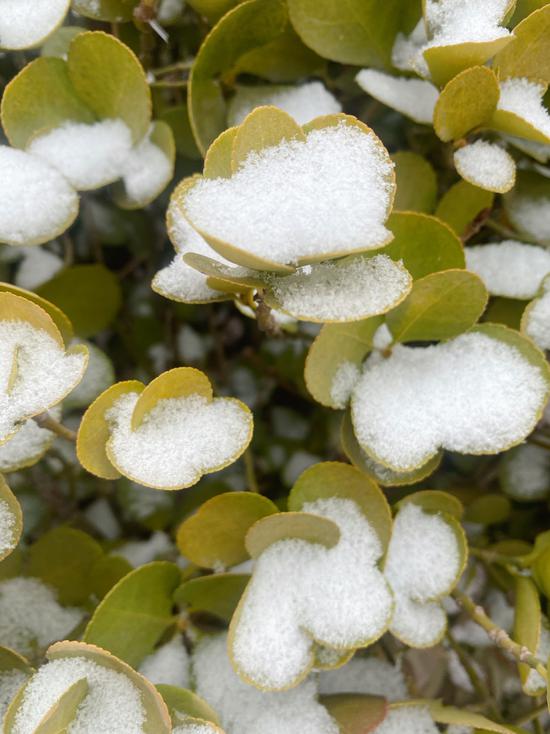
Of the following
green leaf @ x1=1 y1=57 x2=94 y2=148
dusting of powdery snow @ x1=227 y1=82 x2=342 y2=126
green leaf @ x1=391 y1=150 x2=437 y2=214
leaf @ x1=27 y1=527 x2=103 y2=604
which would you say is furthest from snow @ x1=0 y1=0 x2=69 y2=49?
leaf @ x1=27 y1=527 x2=103 y2=604

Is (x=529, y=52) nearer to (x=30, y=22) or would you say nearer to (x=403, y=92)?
(x=403, y=92)

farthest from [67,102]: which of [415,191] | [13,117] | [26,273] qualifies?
[415,191]

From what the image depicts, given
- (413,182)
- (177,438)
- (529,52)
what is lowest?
(177,438)

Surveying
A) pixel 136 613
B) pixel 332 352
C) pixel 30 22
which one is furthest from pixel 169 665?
pixel 30 22

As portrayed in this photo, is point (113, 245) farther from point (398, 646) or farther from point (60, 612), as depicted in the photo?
point (398, 646)

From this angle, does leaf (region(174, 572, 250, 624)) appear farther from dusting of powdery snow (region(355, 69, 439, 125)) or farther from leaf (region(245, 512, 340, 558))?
dusting of powdery snow (region(355, 69, 439, 125))

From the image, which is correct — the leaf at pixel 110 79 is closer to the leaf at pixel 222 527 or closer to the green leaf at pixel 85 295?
the green leaf at pixel 85 295
